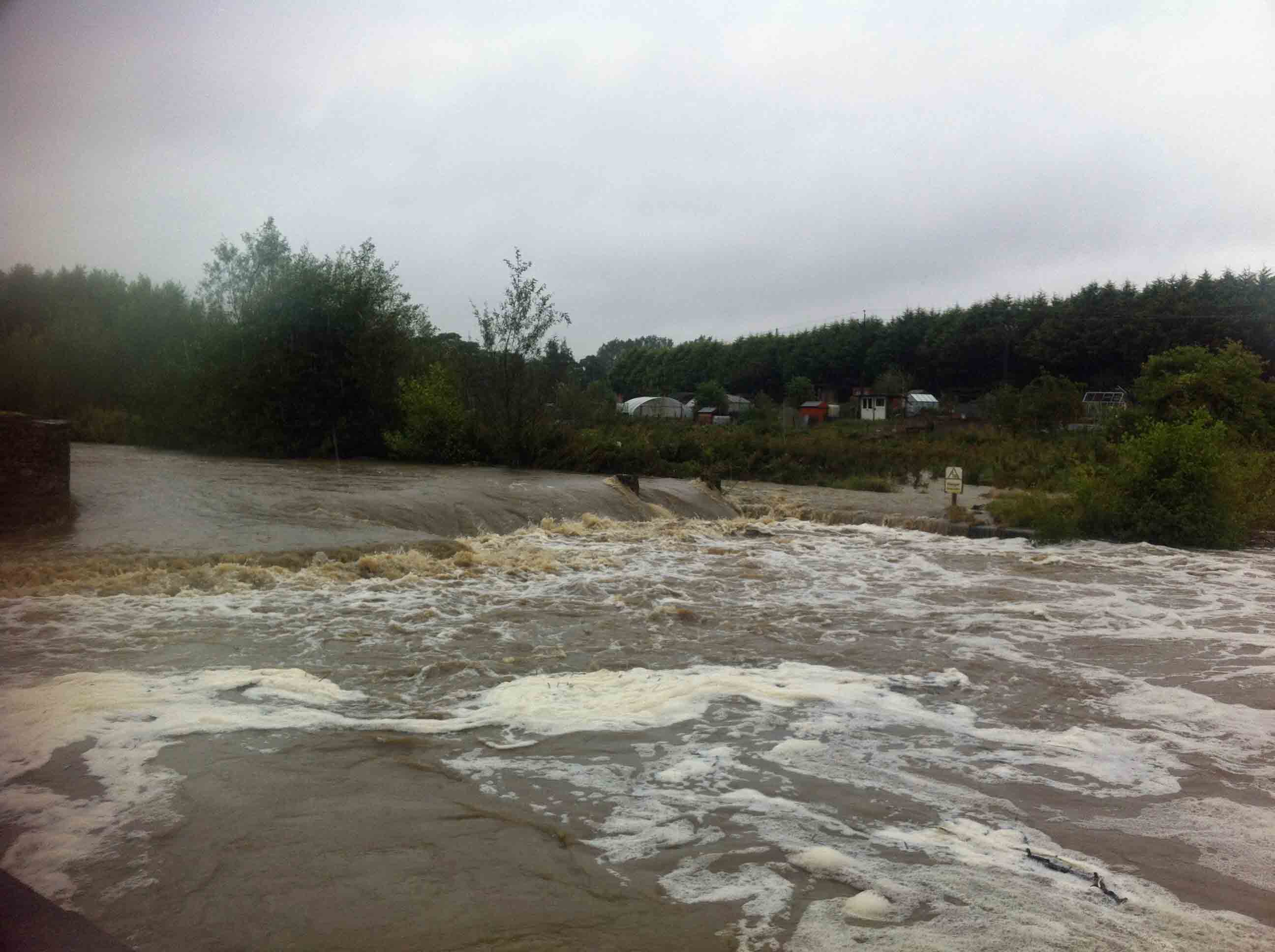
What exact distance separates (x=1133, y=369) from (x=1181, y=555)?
34.1 m

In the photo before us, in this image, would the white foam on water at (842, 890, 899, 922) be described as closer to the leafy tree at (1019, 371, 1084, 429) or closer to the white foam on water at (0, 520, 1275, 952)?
the white foam on water at (0, 520, 1275, 952)

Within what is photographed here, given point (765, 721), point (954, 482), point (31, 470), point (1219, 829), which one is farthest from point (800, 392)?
point (1219, 829)

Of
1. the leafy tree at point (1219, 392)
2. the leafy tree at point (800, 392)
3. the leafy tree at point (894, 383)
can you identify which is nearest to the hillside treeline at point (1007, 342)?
the leafy tree at point (894, 383)

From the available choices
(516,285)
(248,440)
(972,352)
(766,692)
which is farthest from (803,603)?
(972,352)

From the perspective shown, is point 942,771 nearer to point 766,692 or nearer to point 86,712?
point 766,692

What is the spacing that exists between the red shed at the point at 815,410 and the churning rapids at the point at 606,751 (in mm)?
38177

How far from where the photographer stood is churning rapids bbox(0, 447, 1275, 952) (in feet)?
10.8

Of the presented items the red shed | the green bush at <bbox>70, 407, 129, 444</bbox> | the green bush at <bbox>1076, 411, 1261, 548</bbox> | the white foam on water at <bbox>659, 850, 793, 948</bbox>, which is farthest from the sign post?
the red shed

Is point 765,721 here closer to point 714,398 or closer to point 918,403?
point 918,403

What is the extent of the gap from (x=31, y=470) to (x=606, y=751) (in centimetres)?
766

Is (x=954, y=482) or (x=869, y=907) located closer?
(x=869, y=907)

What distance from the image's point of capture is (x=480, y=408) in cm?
1975

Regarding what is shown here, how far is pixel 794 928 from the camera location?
3199mm

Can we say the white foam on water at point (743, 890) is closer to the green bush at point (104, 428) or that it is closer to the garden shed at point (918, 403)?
the green bush at point (104, 428)
